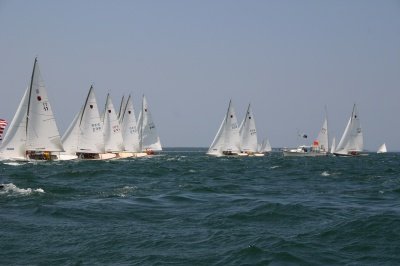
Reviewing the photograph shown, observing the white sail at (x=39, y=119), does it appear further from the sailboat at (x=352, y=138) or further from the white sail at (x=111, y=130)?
the sailboat at (x=352, y=138)

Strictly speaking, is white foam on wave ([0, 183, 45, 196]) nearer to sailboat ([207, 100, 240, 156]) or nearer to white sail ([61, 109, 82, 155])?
white sail ([61, 109, 82, 155])

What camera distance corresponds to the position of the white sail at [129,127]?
8581 cm

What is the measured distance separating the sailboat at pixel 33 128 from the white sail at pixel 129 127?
93.2 feet

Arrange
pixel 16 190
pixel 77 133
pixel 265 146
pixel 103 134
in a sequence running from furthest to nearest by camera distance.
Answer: pixel 265 146 → pixel 103 134 → pixel 77 133 → pixel 16 190

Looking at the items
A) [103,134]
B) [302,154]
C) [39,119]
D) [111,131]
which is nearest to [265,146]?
[302,154]

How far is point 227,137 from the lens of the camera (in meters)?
91.9

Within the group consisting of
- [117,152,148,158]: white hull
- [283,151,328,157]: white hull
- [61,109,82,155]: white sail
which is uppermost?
[61,109,82,155]: white sail

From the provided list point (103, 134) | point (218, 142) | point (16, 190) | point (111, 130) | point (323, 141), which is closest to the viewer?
point (16, 190)

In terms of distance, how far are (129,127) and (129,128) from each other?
0.51 feet

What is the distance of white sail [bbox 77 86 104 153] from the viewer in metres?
67.6

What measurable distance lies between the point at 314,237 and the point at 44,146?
1766 inches

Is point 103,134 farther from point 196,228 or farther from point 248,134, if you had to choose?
point 196,228

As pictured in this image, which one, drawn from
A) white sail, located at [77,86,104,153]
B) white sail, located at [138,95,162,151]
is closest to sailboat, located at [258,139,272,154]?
white sail, located at [138,95,162,151]

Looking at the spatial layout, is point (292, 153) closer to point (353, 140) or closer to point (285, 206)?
point (353, 140)
